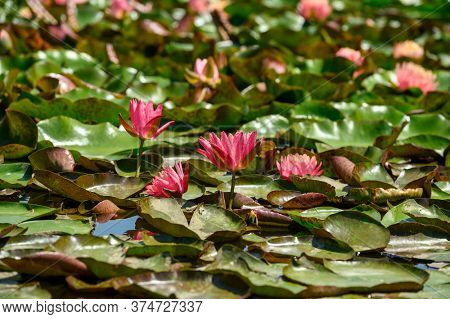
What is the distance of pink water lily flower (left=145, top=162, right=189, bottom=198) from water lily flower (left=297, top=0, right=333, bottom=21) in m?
3.32

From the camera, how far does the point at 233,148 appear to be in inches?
96.7

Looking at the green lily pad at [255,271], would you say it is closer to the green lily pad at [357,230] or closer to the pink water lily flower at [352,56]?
the green lily pad at [357,230]

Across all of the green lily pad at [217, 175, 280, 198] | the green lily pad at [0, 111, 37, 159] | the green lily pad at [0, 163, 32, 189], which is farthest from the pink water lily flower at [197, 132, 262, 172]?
the green lily pad at [0, 111, 37, 159]

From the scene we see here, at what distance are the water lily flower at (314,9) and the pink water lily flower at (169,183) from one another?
3321 millimetres

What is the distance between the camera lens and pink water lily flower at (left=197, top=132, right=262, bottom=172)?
2.45 m

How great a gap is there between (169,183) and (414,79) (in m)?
2.04

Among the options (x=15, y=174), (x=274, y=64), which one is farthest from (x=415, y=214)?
(x=274, y=64)

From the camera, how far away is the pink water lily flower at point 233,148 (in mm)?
2449

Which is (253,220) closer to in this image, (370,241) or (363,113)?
(370,241)

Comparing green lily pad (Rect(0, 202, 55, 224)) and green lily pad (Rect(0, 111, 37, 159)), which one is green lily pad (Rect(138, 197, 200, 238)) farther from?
green lily pad (Rect(0, 111, 37, 159))

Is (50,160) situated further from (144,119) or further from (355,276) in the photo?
(355,276)

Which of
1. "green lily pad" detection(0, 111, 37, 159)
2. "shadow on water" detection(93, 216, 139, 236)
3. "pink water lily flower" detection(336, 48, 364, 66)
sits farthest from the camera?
"pink water lily flower" detection(336, 48, 364, 66)

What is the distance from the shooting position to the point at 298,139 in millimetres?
3324
